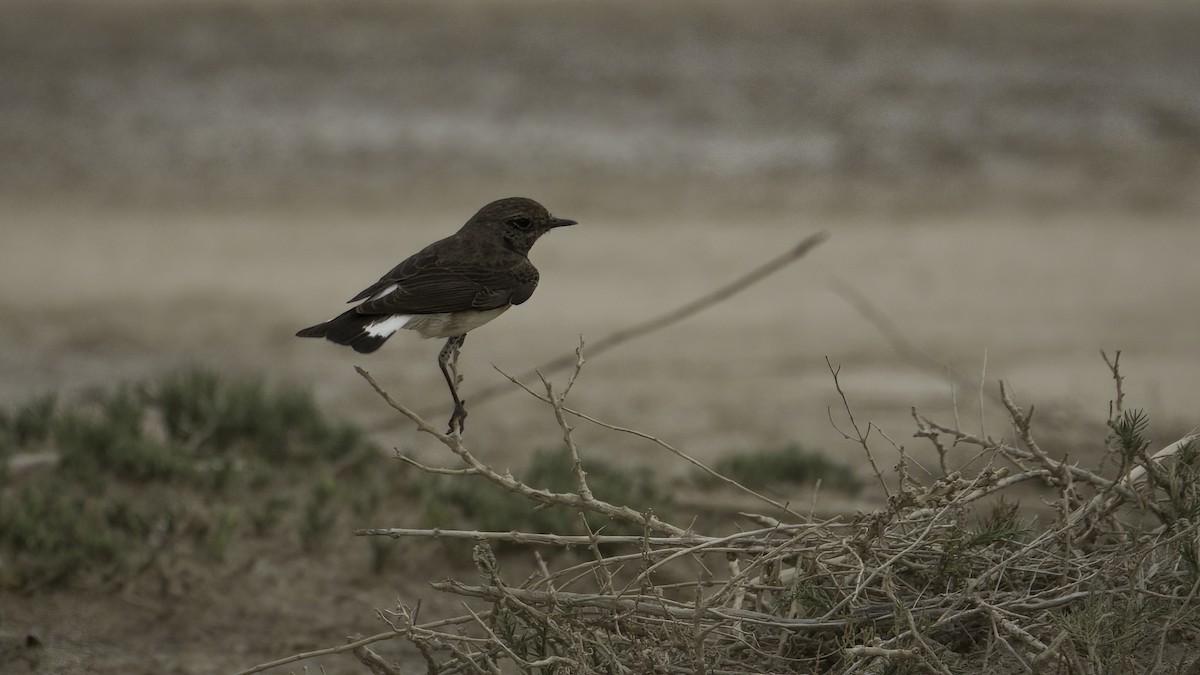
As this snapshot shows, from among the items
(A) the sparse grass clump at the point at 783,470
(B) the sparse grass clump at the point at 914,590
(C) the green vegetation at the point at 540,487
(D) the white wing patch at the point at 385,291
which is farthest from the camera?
(A) the sparse grass clump at the point at 783,470

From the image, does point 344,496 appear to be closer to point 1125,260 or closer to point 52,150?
point 1125,260

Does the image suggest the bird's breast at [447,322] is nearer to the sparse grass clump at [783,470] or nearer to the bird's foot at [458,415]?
the bird's foot at [458,415]

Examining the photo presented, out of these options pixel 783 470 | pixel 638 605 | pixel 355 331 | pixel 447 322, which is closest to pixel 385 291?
pixel 447 322

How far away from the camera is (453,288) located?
3314 millimetres

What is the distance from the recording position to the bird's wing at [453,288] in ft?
10.7

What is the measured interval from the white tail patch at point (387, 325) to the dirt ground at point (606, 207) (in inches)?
118

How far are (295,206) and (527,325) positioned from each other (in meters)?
4.36

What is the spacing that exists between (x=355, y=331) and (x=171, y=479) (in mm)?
4538

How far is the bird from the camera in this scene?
3246 millimetres

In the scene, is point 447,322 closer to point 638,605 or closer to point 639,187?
point 638,605

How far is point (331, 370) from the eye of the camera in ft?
35.9

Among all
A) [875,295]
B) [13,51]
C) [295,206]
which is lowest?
[875,295]

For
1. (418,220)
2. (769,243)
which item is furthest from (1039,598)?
(418,220)

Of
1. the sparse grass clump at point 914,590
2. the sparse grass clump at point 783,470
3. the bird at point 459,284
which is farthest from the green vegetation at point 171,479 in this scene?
the bird at point 459,284
